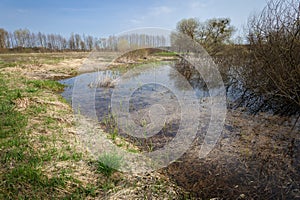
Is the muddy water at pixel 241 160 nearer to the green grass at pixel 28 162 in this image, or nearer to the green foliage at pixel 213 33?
the green grass at pixel 28 162

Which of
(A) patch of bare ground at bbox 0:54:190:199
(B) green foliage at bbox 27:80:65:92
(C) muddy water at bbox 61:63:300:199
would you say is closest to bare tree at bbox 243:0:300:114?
(C) muddy water at bbox 61:63:300:199

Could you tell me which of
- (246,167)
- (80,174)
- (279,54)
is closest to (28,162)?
(80,174)

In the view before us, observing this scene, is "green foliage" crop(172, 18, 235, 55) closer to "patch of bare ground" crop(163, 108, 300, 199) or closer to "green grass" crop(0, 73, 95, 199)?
"patch of bare ground" crop(163, 108, 300, 199)

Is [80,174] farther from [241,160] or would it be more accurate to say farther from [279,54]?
[279,54]

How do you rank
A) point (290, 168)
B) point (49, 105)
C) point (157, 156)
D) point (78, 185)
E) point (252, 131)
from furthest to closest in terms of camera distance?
point (49, 105) < point (252, 131) < point (157, 156) < point (290, 168) < point (78, 185)

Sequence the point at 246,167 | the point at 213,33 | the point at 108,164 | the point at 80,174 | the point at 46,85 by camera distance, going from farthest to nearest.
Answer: the point at 213,33
the point at 46,85
the point at 246,167
the point at 108,164
the point at 80,174

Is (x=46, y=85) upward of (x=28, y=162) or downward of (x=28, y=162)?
upward

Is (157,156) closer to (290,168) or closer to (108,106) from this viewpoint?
(290,168)

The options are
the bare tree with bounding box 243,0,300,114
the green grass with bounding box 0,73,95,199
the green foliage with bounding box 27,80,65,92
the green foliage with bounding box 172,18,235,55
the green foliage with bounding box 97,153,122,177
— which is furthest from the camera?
the green foliage with bounding box 172,18,235,55

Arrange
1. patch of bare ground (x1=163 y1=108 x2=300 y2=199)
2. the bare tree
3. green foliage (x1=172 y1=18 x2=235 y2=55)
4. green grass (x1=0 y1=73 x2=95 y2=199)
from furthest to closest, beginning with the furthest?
1. green foliage (x1=172 y1=18 x2=235 y2=55)
2. the bare tree
3. patch of bare ground (x1=163 y1=108 x2=300 y2=199)
4. green grass (x1=0 y1=73 x2=95 y2=199)

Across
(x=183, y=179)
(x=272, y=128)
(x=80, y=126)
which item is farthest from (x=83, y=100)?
(x=272, y=128)

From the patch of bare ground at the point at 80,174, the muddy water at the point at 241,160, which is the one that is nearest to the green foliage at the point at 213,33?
the muddy water at the point at 241,160

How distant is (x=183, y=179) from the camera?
2.94 meters

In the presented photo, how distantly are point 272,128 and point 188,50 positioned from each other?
29.7 ft
